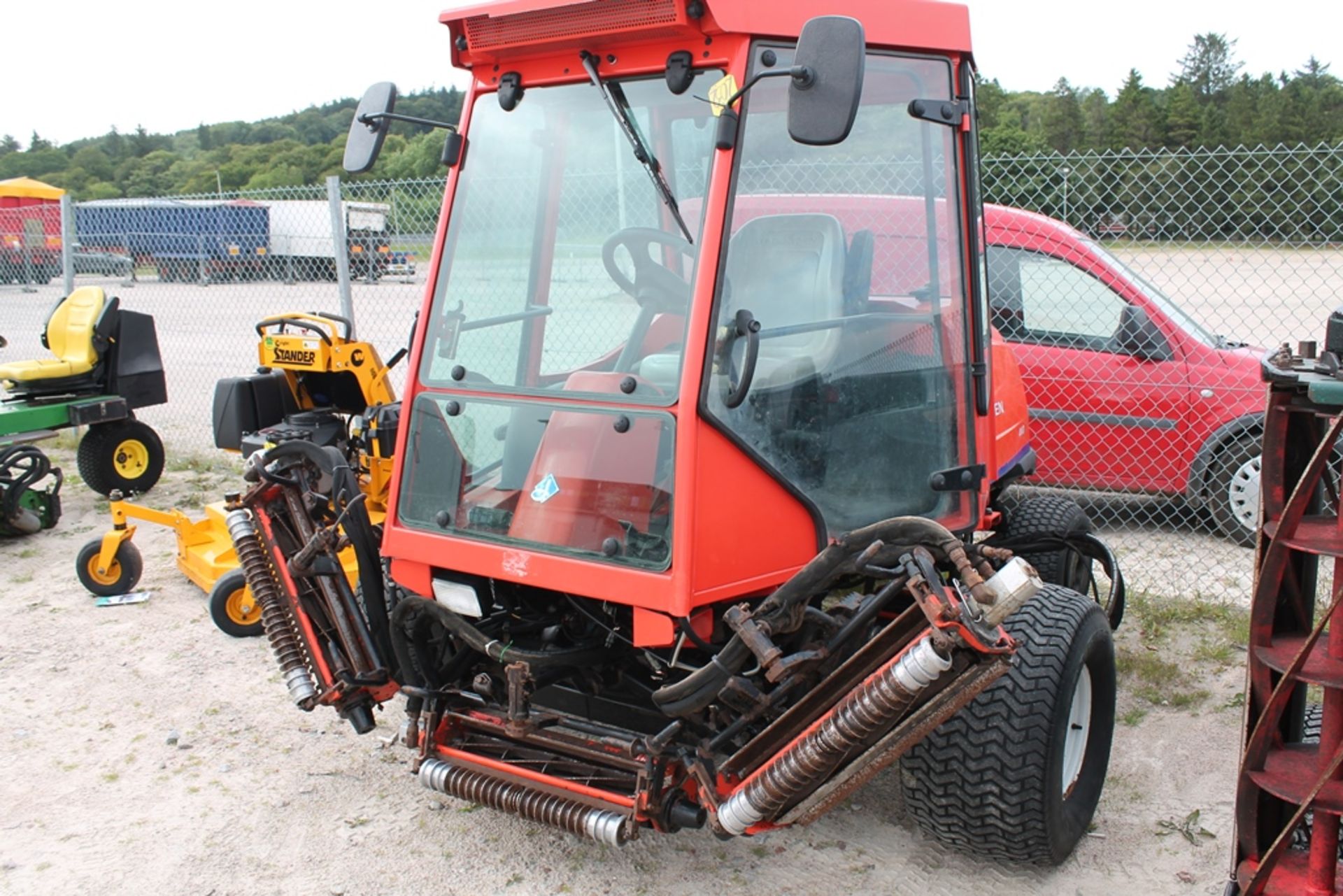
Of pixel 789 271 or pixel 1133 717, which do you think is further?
pixel 1133 717

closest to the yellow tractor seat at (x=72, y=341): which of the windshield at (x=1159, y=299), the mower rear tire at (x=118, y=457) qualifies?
the mower rear tire at (x=118, y=457)

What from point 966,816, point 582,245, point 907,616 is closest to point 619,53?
point 582,245

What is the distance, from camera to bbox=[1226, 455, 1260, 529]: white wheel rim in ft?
19.5

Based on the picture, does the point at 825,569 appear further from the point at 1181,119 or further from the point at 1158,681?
the point at 1181,119

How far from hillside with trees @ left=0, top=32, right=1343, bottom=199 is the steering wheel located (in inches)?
26.9

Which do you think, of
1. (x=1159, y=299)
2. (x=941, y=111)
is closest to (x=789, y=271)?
(x=941, y=111)

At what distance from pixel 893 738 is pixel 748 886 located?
0.86m

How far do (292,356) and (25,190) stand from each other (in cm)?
3103

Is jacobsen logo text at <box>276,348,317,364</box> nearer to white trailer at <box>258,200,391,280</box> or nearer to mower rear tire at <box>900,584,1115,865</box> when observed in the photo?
white trailer at <box>258,200,391,280</box>

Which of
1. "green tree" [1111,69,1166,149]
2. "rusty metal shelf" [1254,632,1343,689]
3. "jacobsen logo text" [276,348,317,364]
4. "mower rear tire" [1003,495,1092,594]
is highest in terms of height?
"green tree" [1111,69,1166,149]

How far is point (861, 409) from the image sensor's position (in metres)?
3.20

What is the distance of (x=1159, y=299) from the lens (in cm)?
614

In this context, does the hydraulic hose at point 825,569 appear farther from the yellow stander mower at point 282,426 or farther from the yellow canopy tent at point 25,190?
the yellow canopy tent at point 25,190

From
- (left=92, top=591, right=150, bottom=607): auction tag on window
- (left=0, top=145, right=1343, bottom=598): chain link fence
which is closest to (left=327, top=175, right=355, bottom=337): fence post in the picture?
(left=0, top=145, right=1343, bottom=598): chain link fence
